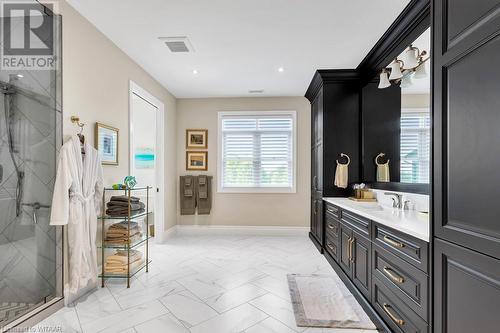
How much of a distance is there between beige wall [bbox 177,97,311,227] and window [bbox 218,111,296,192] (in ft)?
0.40

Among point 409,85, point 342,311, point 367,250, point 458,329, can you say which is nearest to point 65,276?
point 342,311

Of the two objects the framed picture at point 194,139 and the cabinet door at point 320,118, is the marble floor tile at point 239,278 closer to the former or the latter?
the cabinet door at point 320,118

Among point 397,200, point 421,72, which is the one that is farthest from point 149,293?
point 421,72

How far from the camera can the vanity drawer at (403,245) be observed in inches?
60.4

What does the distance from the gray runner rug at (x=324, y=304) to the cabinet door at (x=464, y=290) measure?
0.93 meters

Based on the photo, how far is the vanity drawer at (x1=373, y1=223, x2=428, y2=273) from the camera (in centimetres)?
153

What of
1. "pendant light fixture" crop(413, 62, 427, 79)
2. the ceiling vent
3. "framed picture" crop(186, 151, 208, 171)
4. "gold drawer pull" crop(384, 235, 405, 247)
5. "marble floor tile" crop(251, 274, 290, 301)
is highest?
the ceiling vent

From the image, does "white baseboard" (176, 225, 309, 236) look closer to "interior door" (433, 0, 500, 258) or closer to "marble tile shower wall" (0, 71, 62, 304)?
"marble tile shower wall" (0, 71, 62, 304)

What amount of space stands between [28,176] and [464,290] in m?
3.06

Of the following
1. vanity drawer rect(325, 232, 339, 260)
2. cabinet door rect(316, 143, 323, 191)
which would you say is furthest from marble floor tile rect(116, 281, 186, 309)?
cabinet door rect(316, 143, 323, 191)

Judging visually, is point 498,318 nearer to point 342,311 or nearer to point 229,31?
point 342,311

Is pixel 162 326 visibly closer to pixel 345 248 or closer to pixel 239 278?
Result: pixel 239 278

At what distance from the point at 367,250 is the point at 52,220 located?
8.91ft

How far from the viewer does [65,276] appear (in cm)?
234
